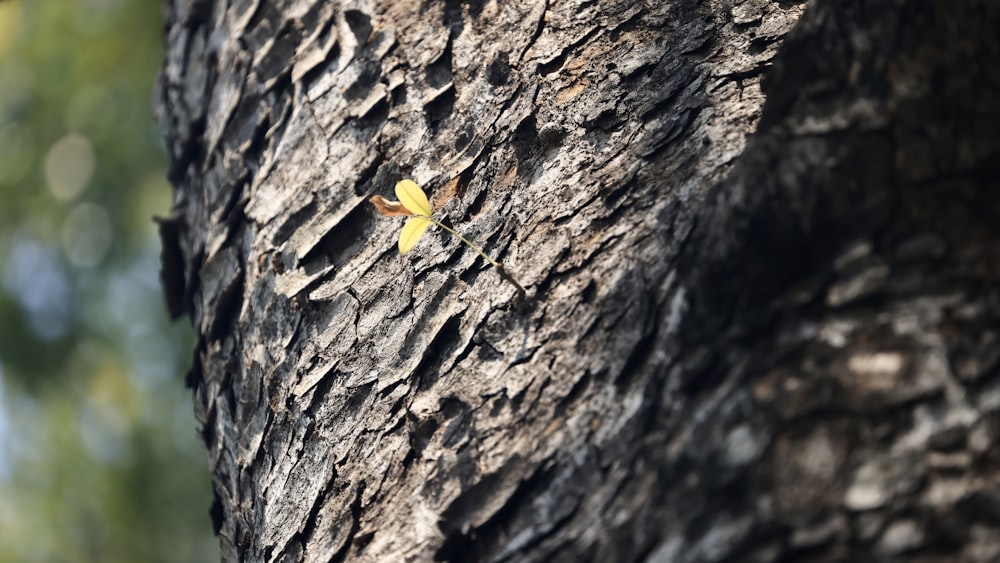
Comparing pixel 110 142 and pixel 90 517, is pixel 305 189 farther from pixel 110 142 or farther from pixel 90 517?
pixel 90 517

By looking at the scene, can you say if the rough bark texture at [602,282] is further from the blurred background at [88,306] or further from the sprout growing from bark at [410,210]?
the blurred background at [88,306]

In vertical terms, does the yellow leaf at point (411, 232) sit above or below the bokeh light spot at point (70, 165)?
below

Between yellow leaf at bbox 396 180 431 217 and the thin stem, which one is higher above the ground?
yellow leaf at bbox 396 180 431 217

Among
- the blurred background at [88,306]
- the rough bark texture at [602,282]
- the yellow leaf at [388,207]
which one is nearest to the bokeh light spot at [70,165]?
the blurred background at [88,306]

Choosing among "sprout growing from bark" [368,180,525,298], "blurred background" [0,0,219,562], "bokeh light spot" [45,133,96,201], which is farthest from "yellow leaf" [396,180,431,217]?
"bokeh light spot" [45,133,96,201]

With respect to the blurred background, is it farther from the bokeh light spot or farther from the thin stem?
the thin stem

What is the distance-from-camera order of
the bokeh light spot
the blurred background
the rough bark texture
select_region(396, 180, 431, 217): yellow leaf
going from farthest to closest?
1. the bokeh light spot
2. the blurred background
3. select_region(396, 180, 431, 217): yellow leaf
4. the rough bark texture

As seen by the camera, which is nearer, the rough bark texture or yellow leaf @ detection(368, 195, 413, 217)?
the rough bark texture
